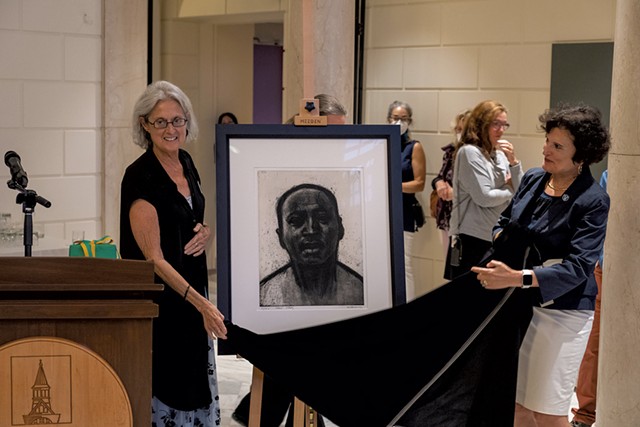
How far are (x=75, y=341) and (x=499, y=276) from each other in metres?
1.81

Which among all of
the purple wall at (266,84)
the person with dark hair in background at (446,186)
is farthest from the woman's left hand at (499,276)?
the purple wall at (266,84)

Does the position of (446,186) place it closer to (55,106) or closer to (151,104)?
(55,106)

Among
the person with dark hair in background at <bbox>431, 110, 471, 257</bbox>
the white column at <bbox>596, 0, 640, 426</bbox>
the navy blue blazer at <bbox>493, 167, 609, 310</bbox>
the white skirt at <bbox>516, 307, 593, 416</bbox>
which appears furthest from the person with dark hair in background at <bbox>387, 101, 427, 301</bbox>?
the navy blue blazer at <bbox>493, 167, 609, 310</bbox>

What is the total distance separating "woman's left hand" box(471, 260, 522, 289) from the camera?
346 cm

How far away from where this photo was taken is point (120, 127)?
6590 mm

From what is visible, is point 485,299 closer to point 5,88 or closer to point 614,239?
point 614,239

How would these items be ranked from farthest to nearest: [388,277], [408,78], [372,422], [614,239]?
1. [408,78]
2. [614,239]
3. [388,277]
4. [372,422]

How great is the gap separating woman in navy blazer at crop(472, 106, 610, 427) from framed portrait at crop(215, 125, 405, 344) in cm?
40

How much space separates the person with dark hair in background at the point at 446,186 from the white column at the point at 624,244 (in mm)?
2163

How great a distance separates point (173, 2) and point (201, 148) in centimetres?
144

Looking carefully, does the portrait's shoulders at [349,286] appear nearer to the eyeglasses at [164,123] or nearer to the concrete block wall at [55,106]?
the eyeglasses at [164,123]

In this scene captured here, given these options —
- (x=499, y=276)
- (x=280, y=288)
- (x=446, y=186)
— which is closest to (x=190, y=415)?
(x=280, y=288)

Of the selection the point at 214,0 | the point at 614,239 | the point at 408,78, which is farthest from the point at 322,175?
the point at 214,0

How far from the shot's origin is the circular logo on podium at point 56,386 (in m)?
2.02
